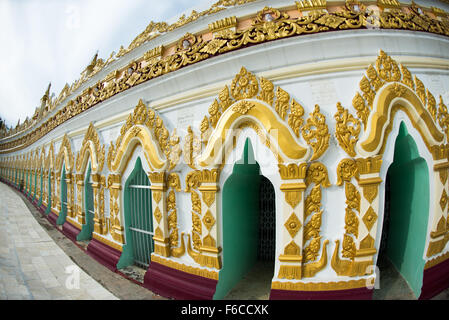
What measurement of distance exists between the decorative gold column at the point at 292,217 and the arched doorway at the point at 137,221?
304cm

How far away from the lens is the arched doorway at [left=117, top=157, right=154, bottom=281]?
464 centimetres

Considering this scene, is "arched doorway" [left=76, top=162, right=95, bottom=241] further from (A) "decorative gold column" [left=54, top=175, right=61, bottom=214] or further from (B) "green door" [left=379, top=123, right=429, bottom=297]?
(B) "green door" [left=379, top=123, right=429, bottom=297]

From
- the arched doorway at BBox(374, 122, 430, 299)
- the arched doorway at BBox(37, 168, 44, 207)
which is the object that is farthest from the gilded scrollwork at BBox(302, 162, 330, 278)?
the arched doorway at BBox(37, 168, 44, 207)

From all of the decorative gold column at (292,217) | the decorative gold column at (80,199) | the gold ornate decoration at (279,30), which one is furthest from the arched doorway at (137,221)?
the decorative gold column at (292,217)

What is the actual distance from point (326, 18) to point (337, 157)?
6.83ft

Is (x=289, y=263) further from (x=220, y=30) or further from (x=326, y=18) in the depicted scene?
(x=220, y=30)

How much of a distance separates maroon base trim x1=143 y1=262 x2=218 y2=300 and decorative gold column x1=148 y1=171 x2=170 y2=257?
324 millimetres

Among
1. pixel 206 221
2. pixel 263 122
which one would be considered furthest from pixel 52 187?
pixel 263 122

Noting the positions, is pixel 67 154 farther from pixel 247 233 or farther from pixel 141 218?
pixel 247 233

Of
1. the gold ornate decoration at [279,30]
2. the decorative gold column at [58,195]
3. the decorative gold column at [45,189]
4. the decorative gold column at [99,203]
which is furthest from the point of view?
the decorative gold column at [45,189]

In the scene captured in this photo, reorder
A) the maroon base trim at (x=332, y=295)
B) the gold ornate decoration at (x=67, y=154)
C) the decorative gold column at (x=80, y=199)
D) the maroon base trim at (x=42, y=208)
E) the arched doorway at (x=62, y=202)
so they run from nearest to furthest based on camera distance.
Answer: the maroon base trim at (x=332, y=295) < the decorative gold column at (x=80, y=199) < the gold ornate decoration at (x=67, y=154) < the arched doorway at (x=62, y=202) < the maroon base trim at (x=42, y=208)

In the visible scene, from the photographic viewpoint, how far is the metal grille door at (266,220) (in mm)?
4434

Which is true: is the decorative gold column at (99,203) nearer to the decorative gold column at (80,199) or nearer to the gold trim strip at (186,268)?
the decorative gold column at (80,199)
